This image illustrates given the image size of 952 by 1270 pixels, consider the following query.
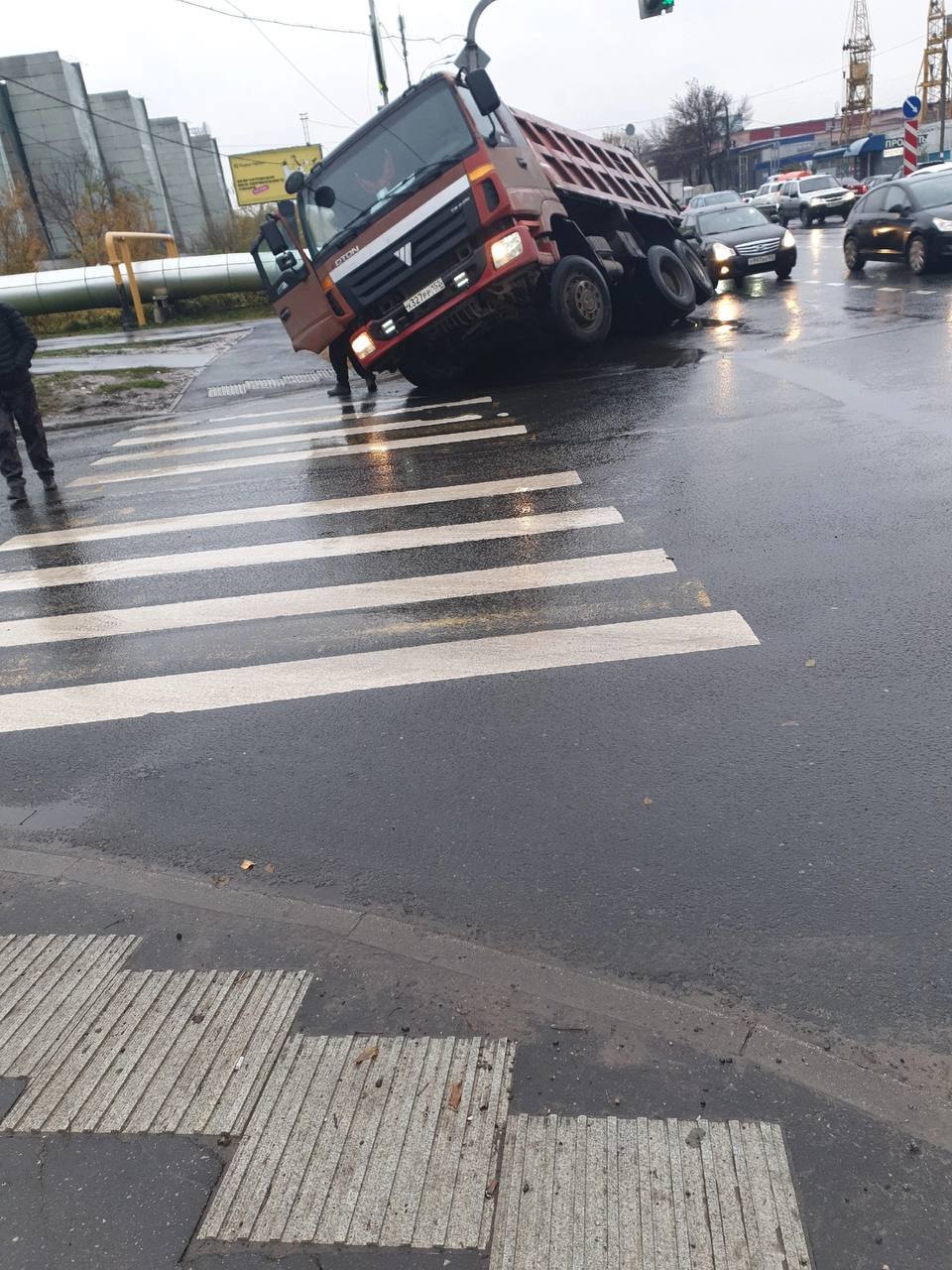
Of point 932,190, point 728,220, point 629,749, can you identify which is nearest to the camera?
point 629,749

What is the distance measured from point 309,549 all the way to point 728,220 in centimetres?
1809

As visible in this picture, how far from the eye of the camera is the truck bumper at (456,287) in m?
11.2

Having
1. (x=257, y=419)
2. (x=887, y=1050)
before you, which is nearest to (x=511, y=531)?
(x=887, y=1050)

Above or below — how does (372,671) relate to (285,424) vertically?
above

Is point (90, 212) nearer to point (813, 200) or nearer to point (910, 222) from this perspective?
point (813, 200)

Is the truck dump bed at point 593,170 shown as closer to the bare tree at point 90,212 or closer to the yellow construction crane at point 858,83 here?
the bare tree at point 90,212

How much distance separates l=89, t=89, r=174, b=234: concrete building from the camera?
66562 mm

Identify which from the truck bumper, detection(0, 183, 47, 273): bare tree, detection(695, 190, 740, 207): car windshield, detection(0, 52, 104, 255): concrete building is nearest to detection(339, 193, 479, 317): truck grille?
the truck bumper

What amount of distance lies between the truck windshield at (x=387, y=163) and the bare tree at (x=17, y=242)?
108ft

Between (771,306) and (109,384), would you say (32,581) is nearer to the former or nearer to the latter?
(109,384)

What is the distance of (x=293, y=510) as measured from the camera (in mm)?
8578

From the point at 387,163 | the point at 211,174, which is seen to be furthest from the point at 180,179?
the point at 387,163

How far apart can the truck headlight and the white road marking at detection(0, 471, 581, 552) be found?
388 cm

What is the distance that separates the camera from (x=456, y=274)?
37.3 ft
